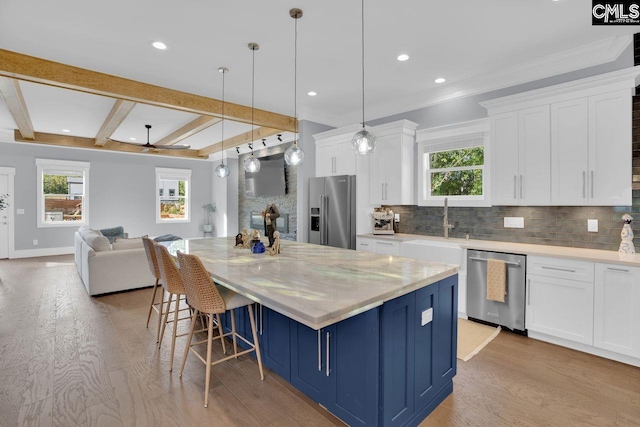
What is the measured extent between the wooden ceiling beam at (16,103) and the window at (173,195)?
3.15m

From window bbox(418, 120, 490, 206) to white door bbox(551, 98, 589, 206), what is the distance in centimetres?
75

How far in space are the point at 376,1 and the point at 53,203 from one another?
8886 millimetres

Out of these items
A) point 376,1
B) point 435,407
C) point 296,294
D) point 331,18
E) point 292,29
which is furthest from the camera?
point 292,29

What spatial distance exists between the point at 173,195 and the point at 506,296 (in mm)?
9030

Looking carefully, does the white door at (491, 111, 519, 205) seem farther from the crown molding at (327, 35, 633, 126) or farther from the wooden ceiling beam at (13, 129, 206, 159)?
the wooden ceiling beam at (13, 129, 206, 159)

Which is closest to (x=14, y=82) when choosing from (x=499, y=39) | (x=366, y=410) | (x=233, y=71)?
(x=233, y=71)

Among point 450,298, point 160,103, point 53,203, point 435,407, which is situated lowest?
point 435,407

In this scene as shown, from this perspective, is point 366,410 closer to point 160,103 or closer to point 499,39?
point 499,39

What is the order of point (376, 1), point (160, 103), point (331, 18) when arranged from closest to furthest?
point (376, 1)
point (331, 18)
point (160, 103)

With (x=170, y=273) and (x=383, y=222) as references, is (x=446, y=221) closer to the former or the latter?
(x=383, y=222)

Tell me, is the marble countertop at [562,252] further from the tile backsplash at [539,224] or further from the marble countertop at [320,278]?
the marble countertop at [320,278]

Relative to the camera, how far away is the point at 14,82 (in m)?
3.90

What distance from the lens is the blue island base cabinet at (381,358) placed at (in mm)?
1649

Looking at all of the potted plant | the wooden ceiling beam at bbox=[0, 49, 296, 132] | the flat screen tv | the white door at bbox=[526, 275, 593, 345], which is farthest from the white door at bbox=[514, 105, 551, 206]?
the potted plant
